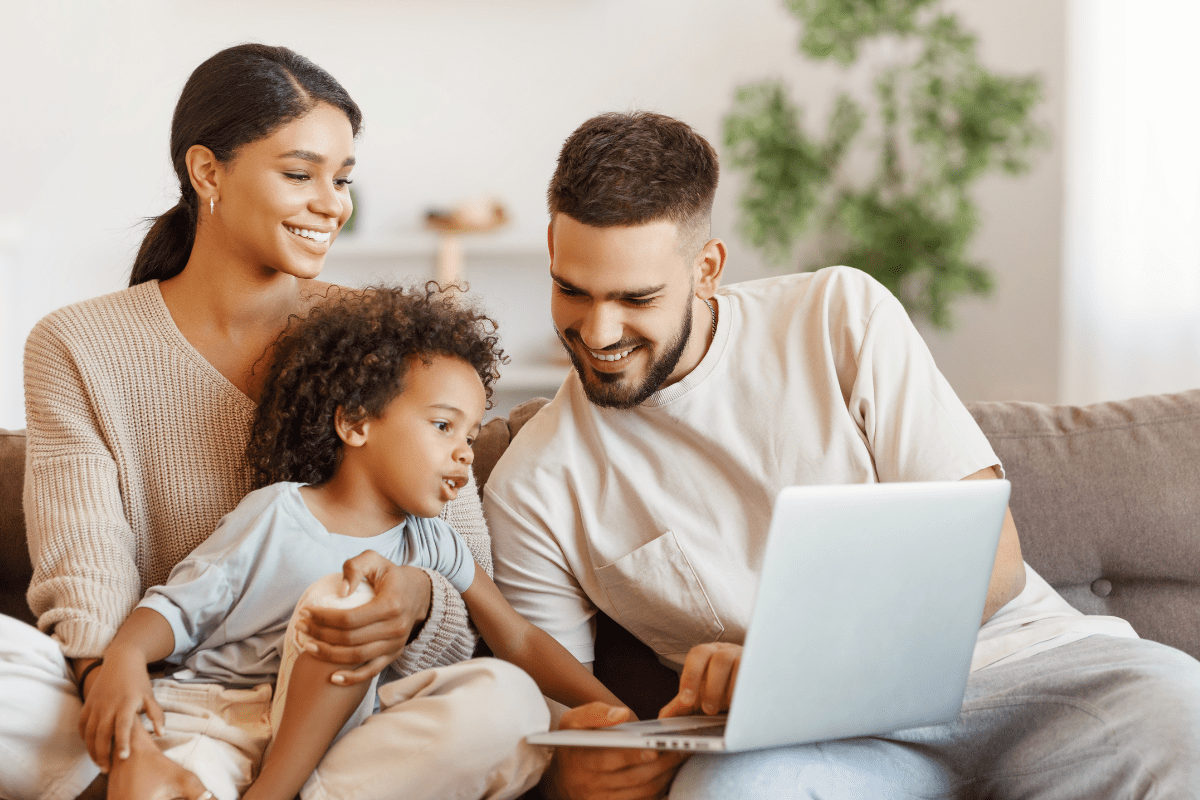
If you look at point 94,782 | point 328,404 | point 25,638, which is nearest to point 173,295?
point 328,404

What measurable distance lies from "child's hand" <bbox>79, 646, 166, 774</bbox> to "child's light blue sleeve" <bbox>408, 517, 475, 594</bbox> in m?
0.35

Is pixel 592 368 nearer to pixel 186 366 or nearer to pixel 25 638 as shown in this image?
A: pixel 186 366

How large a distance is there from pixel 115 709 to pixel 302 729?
0.65 ft

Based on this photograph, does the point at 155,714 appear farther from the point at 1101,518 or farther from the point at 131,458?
the point at 1101,518

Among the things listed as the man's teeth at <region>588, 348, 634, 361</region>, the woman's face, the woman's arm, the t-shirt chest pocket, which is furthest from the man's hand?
the woman's face

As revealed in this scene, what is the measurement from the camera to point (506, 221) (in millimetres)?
3908

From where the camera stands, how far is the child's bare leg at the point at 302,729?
1100mm

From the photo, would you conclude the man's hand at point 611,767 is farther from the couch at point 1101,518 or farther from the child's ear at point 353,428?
the child's ear at point 353,428

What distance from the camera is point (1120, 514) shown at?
61.3 inches

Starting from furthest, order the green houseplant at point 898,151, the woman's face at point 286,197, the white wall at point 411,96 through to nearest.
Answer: the white wall at point 411,96, the green houseplant at point 898,151, the woman's face at point 286,197

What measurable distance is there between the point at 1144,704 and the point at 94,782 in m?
1.15

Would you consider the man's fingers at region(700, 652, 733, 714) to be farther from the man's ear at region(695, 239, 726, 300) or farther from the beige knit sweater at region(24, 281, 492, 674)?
the man's ear at region(695, 239, 726, 300)

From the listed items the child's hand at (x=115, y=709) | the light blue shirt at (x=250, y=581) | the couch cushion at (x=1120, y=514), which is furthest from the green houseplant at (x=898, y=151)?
the child's hand at (x=115, y=709)

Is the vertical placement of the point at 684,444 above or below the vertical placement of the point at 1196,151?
below
